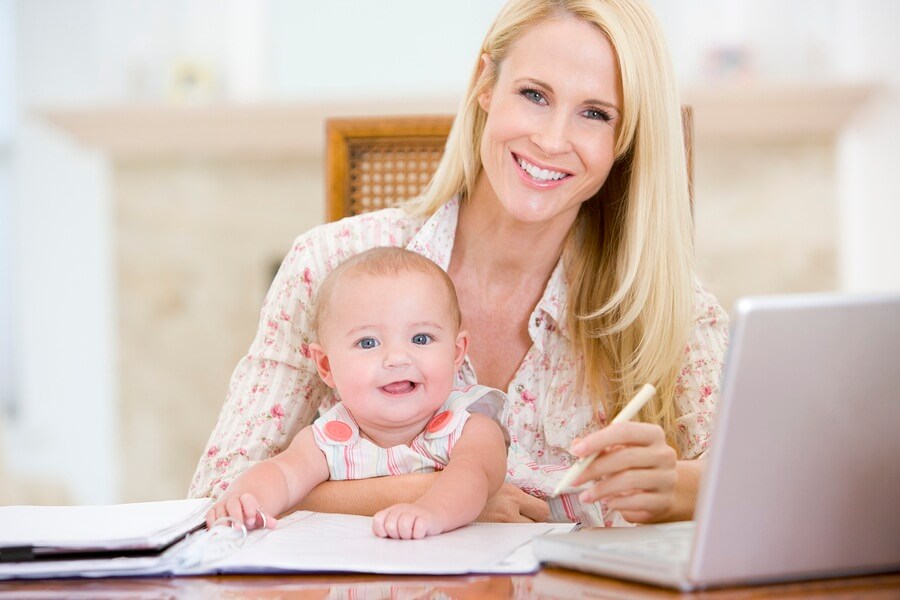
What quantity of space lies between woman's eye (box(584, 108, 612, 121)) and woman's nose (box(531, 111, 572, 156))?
0.04 meters

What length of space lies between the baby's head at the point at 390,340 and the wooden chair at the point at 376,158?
0.62 metres

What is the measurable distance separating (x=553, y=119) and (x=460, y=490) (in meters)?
0.61

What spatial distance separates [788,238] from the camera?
432 cm

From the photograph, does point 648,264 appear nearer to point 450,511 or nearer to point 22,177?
point 450,511

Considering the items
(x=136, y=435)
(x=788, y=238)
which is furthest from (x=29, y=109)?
(x=788, y=238)

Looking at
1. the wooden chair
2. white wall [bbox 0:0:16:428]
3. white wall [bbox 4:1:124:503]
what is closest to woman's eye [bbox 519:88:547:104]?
the wooden chair

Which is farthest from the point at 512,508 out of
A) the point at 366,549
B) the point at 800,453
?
the point at 800,453

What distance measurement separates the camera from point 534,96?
151cm

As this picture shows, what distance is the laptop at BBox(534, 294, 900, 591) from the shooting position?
73cm

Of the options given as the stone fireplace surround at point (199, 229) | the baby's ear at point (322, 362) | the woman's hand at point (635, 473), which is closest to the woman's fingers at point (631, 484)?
the woman's hand at point (635, 473)

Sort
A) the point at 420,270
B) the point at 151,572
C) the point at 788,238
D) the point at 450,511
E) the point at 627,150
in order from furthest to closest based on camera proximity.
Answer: the point at 788,238 < the point at 627,150 < the point at 420,270 < the point at 450,511 < the point at 151,572

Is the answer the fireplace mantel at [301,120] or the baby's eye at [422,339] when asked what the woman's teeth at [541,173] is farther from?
the fireplace mantel at [301,120]

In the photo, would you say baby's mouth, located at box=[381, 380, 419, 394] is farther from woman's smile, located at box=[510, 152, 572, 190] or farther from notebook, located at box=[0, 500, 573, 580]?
woman's smile, located at box=[510, 152, 572, 190]

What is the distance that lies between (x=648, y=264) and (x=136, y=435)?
368 centimetres
